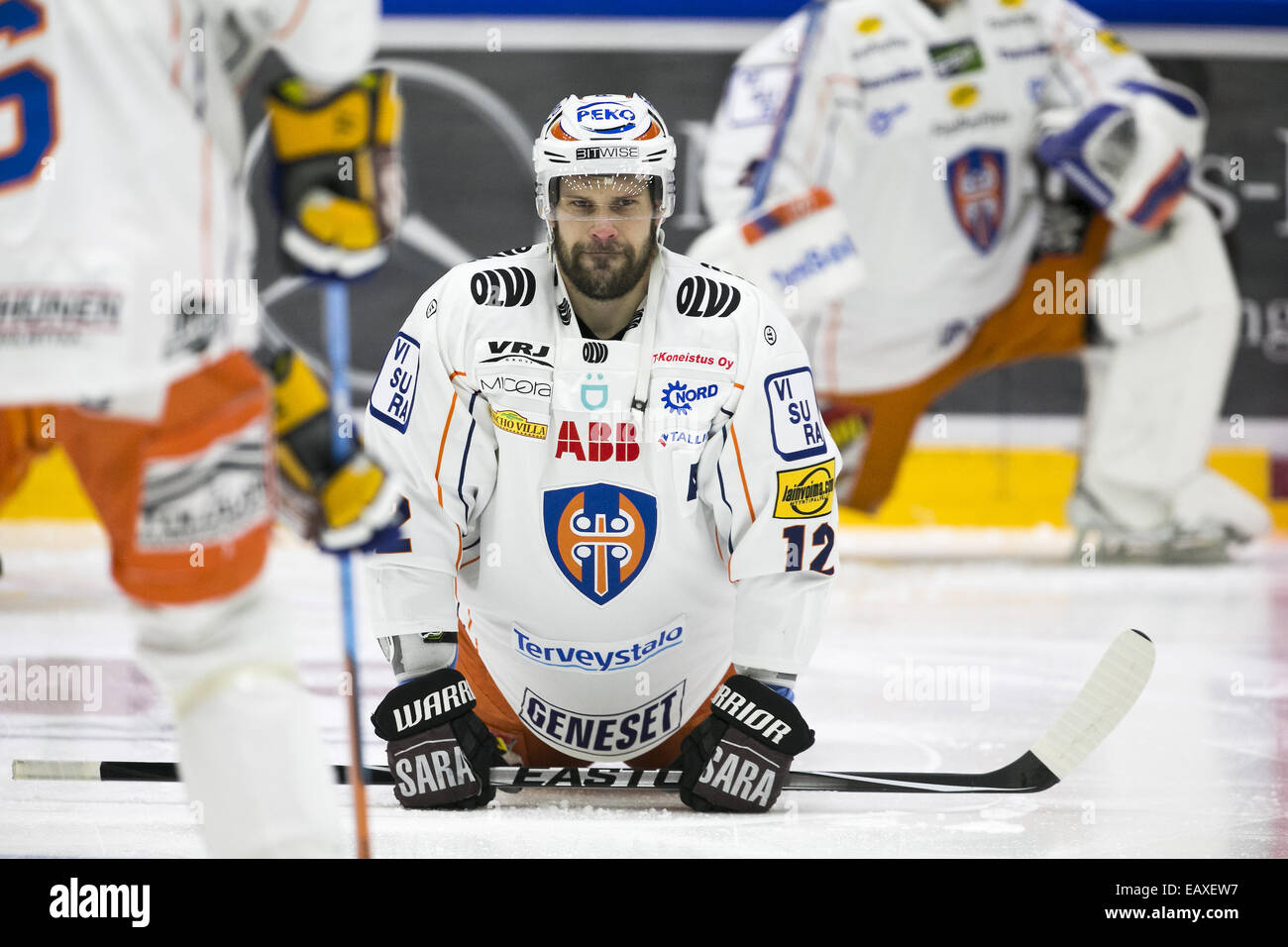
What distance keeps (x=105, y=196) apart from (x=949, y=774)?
1312 millimetres

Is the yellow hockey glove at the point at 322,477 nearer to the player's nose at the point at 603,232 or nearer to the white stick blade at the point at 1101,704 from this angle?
the player's nose at the point at 603,232

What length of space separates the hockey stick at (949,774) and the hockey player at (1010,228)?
2.29m

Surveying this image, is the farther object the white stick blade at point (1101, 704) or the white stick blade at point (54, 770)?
the white stick blade at point (1101, 704)

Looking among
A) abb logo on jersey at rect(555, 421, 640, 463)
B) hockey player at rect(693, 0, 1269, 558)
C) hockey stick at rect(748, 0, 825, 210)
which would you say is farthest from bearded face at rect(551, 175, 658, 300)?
hockey player at rect(693, 0, 1269, 558)

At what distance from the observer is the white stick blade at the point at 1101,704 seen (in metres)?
2.15

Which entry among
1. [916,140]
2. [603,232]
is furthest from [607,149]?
[916,140]

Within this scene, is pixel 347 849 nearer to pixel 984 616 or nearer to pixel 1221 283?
pixel 984 616

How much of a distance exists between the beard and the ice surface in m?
0.58

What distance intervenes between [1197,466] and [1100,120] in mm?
1029

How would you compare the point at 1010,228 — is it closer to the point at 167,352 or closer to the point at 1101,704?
the point at 1101,704

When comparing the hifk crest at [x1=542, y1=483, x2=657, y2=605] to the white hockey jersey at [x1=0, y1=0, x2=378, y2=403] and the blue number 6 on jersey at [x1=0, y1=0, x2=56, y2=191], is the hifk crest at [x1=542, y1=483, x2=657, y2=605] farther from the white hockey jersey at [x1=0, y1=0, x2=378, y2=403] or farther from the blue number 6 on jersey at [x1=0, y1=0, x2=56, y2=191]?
the blue number 6 on jersey at [x1=0, y1=0, x2=56, y2=191]

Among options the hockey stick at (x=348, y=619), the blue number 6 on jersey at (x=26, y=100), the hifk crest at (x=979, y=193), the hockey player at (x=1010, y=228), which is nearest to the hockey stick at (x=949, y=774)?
the hockey stick at (x=348, y=619)

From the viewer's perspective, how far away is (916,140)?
451 cm
